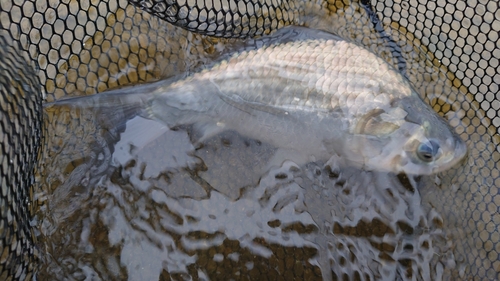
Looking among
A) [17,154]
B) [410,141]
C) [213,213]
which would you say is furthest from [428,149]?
[17,154]

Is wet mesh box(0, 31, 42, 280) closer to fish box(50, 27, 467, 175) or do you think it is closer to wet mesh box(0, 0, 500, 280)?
wet mesh box(0, 0, 500, 280)

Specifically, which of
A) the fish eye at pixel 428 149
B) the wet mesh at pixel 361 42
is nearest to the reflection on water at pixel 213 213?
the wet mesh at pixel 361 42

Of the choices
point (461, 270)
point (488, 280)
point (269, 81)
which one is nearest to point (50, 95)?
point (269, 81)

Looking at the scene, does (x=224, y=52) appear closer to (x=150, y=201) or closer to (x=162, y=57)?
(x=162, y=57)

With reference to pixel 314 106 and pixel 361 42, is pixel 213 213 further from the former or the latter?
pixel 361 42

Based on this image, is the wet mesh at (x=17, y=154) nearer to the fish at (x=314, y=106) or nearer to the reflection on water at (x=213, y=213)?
the reflection on water at (x=213, y=213)
